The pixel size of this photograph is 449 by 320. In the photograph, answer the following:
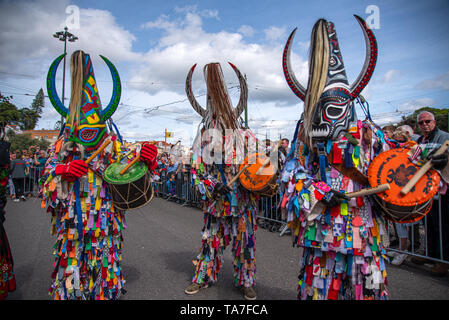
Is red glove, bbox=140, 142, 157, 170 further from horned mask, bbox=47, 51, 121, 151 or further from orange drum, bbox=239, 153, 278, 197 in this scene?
orange drum, bbox=239, 153, 278, 197

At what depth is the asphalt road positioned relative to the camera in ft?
11.0

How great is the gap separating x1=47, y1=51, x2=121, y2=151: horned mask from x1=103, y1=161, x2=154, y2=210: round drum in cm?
37

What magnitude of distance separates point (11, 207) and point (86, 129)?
851cm

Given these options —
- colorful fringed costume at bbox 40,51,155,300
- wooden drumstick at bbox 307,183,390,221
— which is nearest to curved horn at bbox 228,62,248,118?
colorful fringed costume at bbox 40,51,155,300

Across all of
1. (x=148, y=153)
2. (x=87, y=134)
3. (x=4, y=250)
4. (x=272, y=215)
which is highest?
(x=87, y=134)

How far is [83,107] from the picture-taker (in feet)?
9.24

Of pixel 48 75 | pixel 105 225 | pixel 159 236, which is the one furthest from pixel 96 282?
pixel 159 236

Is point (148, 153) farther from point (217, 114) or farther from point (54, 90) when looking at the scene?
point (54, 90)

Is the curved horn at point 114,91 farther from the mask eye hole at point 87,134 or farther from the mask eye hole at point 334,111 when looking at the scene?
the mask eye hole at point 334,111

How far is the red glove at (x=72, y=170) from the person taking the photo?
2.56 meters

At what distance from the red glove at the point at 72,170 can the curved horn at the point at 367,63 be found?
2398 millimetres

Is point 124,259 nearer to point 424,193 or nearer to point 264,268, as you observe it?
point 264,268

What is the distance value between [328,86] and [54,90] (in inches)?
108

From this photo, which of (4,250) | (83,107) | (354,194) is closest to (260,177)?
(354,194)
